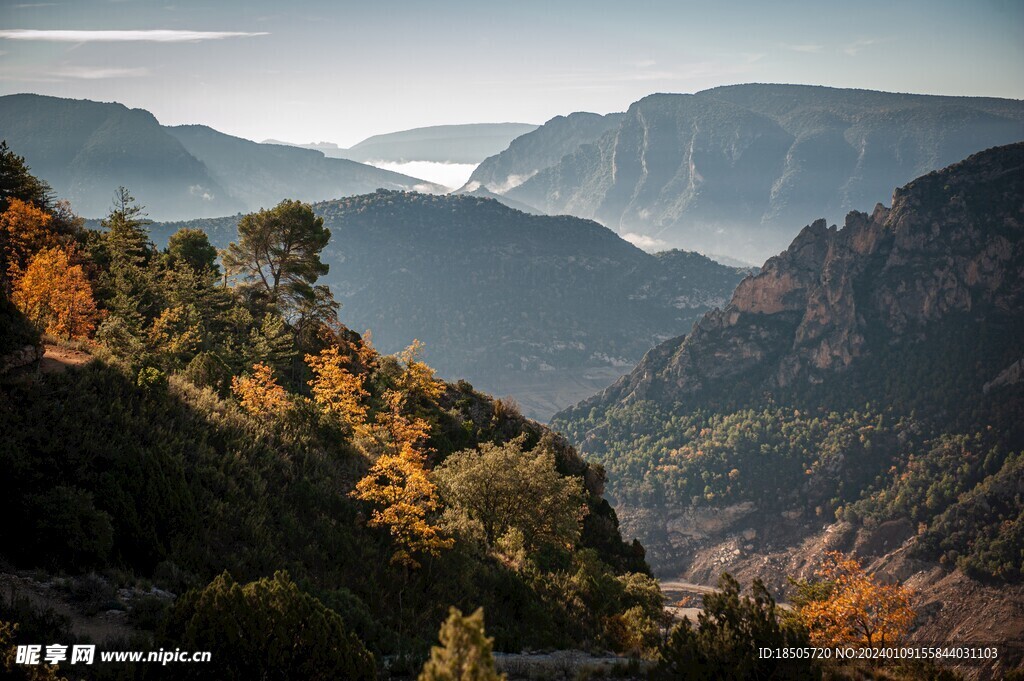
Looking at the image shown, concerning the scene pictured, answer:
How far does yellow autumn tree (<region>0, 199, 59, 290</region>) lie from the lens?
146ft

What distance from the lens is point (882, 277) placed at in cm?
18012

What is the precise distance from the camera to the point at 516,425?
5672 centimetres

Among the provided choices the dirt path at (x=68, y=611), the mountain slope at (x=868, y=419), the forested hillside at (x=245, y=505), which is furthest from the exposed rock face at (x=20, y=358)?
the mountain slope at (x=868, y=419)

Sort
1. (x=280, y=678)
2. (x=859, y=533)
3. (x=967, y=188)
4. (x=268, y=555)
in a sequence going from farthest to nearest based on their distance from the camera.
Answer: (x=967, y=188)
(x=859, y=533)
(x=268, y=555)
(x=280, y=678)

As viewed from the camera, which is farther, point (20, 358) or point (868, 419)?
point (868, 419)

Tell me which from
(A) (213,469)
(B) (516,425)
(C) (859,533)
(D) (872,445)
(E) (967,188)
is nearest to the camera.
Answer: (A) (213,469)

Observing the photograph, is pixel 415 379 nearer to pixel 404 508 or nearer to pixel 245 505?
pixel 404 508

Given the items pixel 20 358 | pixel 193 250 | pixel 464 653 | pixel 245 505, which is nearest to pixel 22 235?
pixel 193 250

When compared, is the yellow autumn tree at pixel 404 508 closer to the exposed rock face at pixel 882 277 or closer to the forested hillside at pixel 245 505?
the forested hillside at pixel 245 505

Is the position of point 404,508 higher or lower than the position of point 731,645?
lower

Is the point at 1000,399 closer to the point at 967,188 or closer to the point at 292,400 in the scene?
the point at 967,188

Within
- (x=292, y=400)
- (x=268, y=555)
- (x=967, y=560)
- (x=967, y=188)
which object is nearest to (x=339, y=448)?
(x=292, y=400)

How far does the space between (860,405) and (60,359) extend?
174m

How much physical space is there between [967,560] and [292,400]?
11503cm
